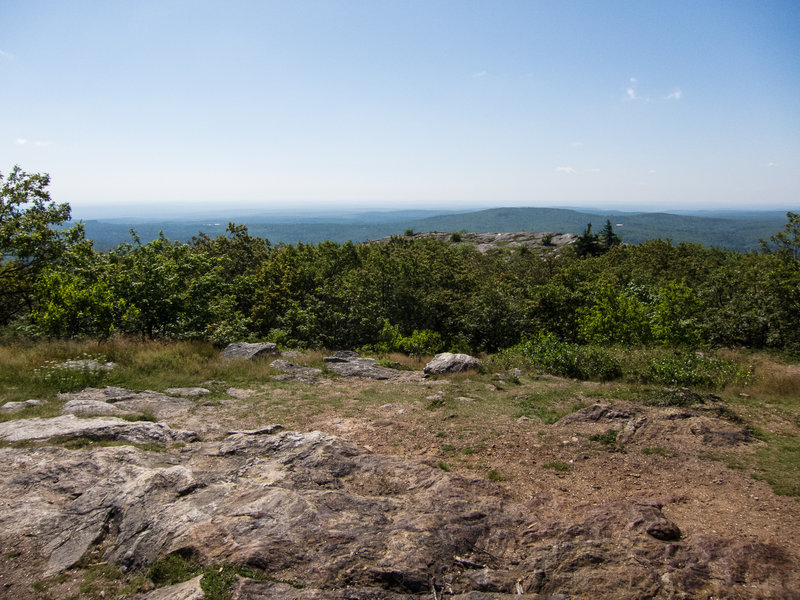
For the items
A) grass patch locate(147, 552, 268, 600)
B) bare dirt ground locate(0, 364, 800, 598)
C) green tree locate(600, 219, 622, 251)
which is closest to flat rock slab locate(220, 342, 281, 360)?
bare dirt ground locate(0, 364, 800, 598)

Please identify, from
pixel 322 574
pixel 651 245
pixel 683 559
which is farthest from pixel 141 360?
pixel 651 245

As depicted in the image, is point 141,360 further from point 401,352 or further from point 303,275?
point 303,275

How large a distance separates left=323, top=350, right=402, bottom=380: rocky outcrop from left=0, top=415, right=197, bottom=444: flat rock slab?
8108 millimetres

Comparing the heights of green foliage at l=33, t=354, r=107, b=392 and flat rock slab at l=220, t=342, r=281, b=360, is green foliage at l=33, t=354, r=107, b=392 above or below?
above

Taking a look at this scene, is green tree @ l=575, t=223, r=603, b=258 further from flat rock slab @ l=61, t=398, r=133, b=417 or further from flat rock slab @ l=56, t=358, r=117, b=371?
flat rock slab @ l=61, t=398, r=133, b=417

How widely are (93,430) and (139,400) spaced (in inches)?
127

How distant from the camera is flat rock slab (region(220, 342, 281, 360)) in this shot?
59.2 ft

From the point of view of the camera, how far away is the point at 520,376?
54.9 ft

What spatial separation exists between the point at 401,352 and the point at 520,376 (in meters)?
8.87

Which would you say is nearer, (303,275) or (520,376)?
(520,376)

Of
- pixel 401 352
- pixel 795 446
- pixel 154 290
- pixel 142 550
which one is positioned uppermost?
pixel 154 290

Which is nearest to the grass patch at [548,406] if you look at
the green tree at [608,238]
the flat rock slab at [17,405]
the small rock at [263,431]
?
the small rock at [263,431]

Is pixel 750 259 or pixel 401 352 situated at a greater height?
pixel 750 259

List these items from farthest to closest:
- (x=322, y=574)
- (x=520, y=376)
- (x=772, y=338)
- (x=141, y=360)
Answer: (x=772, y=338) → (x=520, y=376) → (x=141, y=360) → (x=322, y=574)
